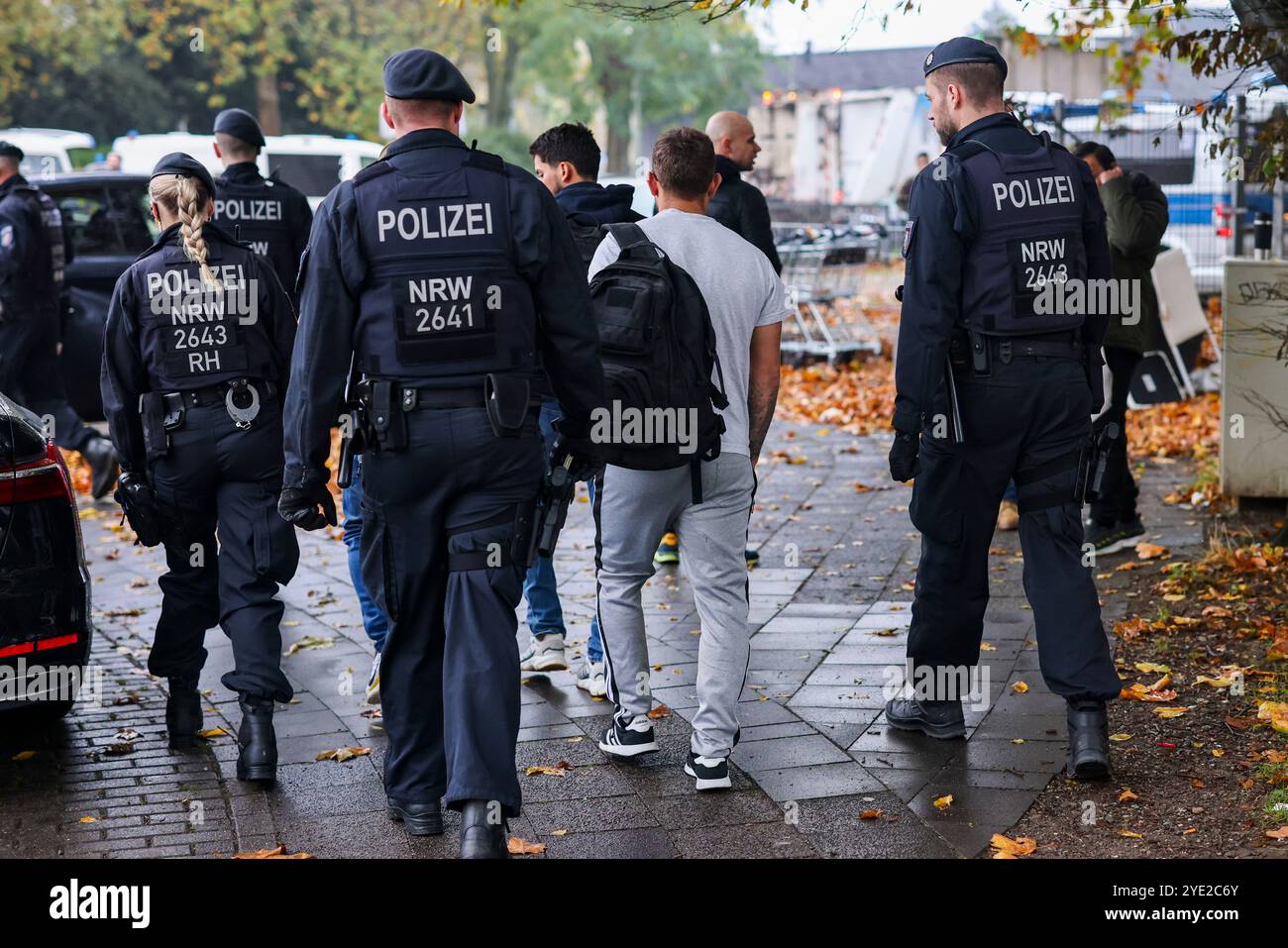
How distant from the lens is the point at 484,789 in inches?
160

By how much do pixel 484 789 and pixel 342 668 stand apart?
2.44 metres

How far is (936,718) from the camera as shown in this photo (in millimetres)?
5211

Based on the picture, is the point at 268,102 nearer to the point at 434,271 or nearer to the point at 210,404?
the point at 210,404

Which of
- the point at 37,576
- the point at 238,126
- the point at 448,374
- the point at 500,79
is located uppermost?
the point at 500,79

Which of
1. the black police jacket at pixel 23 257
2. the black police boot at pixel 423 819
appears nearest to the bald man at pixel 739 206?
the black police boot at pixel 423 819

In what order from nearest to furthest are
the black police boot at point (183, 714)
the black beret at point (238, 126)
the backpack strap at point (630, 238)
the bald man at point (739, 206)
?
the backpack strap at point (630, 238), the black police boot at point (183, 714), the bald man at point (739, 206), the black beret at point (238, 126)

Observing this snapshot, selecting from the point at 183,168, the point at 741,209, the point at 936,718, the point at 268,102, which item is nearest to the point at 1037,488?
the point at 936,718

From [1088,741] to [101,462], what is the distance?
24.1 feet

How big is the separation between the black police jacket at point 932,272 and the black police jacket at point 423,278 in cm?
123

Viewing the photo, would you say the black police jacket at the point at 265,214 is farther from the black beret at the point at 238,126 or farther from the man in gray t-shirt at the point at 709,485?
the man in gray t-shirt at the point at 709,485

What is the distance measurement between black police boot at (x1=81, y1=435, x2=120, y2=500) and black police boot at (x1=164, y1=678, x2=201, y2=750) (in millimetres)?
4995

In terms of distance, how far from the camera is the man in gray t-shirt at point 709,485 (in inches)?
189

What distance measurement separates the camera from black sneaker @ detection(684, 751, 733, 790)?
4.77 meters

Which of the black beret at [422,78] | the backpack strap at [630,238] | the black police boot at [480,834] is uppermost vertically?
the black beret at [422,78]
